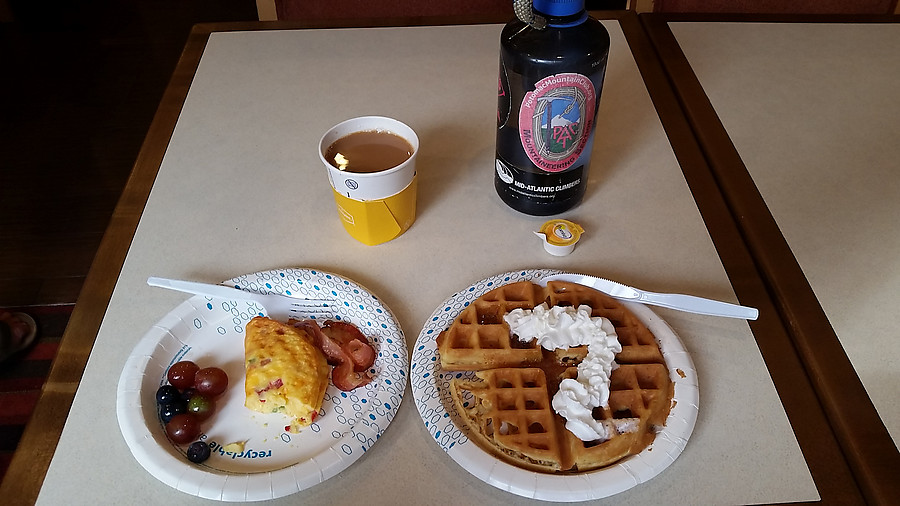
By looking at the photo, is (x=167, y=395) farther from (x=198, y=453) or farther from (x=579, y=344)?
(x=579, y=344)

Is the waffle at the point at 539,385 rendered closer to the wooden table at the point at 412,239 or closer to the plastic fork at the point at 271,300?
the wooden table at the point at 412,239

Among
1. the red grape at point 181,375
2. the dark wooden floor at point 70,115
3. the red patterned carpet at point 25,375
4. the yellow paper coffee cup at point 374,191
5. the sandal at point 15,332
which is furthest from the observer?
the dark wooden floor at point 70,115

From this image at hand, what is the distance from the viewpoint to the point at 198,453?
2.29ft

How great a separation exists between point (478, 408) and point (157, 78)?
2616mm

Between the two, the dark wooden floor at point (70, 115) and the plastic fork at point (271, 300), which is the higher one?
the plastic fork at point (271, 300)

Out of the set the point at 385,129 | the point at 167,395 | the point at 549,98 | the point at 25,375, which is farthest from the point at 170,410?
the point at 25,375

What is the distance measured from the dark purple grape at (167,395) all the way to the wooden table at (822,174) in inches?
29.5

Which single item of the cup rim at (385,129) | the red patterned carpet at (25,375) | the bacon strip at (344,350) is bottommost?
the red patterned carpet at (25,375)

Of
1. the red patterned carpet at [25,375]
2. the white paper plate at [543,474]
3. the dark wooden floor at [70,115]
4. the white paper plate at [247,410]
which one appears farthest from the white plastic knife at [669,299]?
the dark wooden floor at [70,115]

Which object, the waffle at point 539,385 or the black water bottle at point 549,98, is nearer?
the waffle at point 539,385

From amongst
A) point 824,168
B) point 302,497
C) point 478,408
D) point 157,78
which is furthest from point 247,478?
point 157,78

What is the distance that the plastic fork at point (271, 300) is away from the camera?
85 centimetres

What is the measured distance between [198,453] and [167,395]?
85 mm

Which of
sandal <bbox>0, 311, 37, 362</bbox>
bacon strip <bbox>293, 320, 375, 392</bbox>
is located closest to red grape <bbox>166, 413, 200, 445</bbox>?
bacon strip <bbox>293, 320, 375, 392</bbox>
